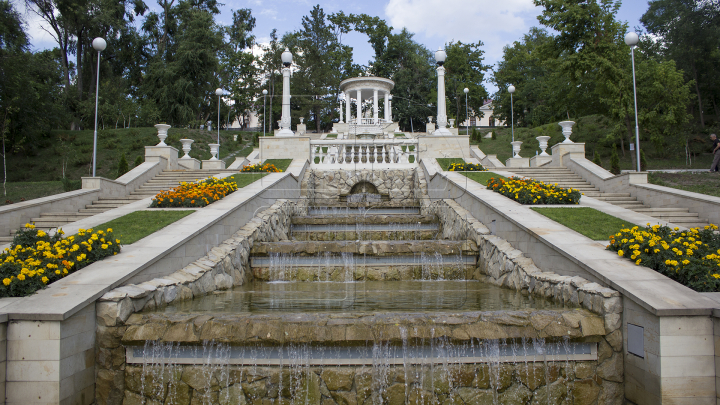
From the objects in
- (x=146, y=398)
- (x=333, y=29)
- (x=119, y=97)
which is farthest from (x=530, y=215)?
(x=333, y=29)

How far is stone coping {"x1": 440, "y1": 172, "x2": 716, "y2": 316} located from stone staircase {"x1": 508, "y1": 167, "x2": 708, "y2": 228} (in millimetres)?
3898

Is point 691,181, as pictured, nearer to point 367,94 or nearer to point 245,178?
point 245,178

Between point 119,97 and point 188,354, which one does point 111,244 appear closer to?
point 188,354

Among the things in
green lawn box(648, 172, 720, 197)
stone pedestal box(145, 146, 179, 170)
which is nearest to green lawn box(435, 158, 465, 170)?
green lawn box(648, 172, 720, 197)

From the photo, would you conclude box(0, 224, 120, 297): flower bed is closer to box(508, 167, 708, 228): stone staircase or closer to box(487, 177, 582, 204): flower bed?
box(487, 177, 582, 204): flower bed

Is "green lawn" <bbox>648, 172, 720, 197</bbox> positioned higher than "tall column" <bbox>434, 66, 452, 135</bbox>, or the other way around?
"tall column" <bbox>434, 66, 452, 135</bbox>

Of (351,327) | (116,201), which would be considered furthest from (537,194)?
(116,201)

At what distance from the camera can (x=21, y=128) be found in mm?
25078

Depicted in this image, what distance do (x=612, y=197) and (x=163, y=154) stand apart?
1614 cm

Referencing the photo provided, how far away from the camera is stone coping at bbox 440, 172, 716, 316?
14.3 ft

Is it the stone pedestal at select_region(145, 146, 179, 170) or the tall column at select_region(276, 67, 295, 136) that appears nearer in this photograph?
the stone pedestal at select_region(145, 146, 179, 170)

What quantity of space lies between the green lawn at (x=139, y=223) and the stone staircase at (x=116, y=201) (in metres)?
2.06

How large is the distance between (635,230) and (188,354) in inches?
256

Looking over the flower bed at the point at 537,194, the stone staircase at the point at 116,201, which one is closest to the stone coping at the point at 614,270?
the flower bed at the point at 537,194
